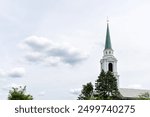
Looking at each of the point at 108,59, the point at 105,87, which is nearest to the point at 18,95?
the point at 105,87

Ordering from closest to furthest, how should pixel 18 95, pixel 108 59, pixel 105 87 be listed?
pixel 18 95 < pixel 105 87 < pixel 108 59

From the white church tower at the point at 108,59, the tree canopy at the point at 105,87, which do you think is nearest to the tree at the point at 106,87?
the tree canopy at the point at 105,87

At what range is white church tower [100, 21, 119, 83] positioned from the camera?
343 feet

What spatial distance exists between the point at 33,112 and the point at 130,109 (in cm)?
165

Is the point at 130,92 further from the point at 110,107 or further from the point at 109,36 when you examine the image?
the point at 110,107

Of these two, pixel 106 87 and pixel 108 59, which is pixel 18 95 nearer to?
pixel 106 87

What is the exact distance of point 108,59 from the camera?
10662 centimetres

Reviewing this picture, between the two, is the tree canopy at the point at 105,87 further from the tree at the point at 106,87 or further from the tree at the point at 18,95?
the tree at the point at 18,95

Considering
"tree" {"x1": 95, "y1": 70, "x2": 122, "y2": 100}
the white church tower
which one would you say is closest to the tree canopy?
"tree" {"x1": 95, "y1": 70, "x2": 122, "y2": 100}

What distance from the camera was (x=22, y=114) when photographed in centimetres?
679

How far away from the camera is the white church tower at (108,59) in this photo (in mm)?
104581

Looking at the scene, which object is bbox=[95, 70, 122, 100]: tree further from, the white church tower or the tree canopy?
the white church tower

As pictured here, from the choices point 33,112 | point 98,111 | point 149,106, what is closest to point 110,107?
point 98,111

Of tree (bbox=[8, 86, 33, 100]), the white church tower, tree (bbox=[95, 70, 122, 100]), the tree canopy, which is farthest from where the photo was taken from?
the white church tower
